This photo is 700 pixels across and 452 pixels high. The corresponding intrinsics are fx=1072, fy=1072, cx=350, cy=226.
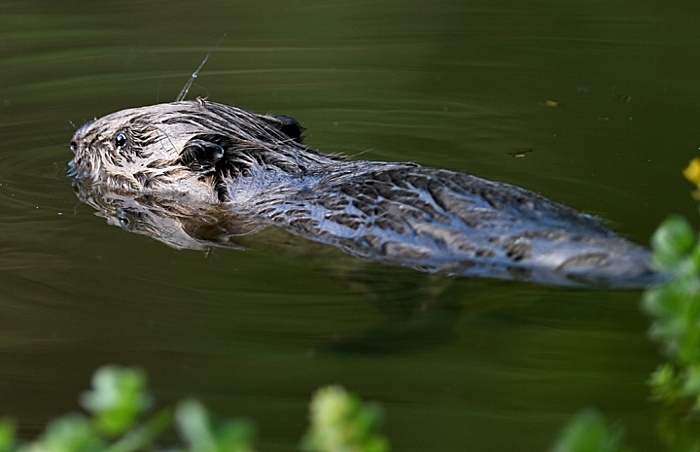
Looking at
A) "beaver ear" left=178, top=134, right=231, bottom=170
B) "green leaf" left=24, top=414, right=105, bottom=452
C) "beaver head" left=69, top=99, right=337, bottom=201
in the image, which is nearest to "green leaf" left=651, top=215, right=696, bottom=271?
"green leaf" left=24, top=414, right=105, bottom=452

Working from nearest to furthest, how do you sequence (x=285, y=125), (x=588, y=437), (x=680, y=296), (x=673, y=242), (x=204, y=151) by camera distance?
(x=588, y=437), (x=673, y=242), (x=680, y=296), (x=204, y=151), (x=285, y=125)

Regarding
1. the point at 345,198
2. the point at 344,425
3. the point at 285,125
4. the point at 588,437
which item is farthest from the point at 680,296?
the point at 285,125

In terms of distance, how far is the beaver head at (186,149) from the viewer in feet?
15.5

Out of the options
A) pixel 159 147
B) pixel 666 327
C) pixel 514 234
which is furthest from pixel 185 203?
pixel 666 327

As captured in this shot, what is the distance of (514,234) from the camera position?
3762 millimetres

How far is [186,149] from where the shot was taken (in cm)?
476

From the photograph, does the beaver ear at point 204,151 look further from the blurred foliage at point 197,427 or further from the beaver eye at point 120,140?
the blurred foliage at point 197,427

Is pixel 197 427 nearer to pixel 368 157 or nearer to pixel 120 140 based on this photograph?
pixel 120 140

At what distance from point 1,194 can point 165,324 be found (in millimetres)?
1825

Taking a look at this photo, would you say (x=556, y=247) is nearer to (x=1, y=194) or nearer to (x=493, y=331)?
(x=493, y=331)

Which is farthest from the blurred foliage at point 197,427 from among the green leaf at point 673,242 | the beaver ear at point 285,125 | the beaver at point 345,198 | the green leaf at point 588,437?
the beaver ear at point 285,125

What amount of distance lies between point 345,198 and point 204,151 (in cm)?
84

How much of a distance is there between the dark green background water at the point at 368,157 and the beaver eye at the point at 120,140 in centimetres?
39

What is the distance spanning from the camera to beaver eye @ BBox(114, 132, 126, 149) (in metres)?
5.12
